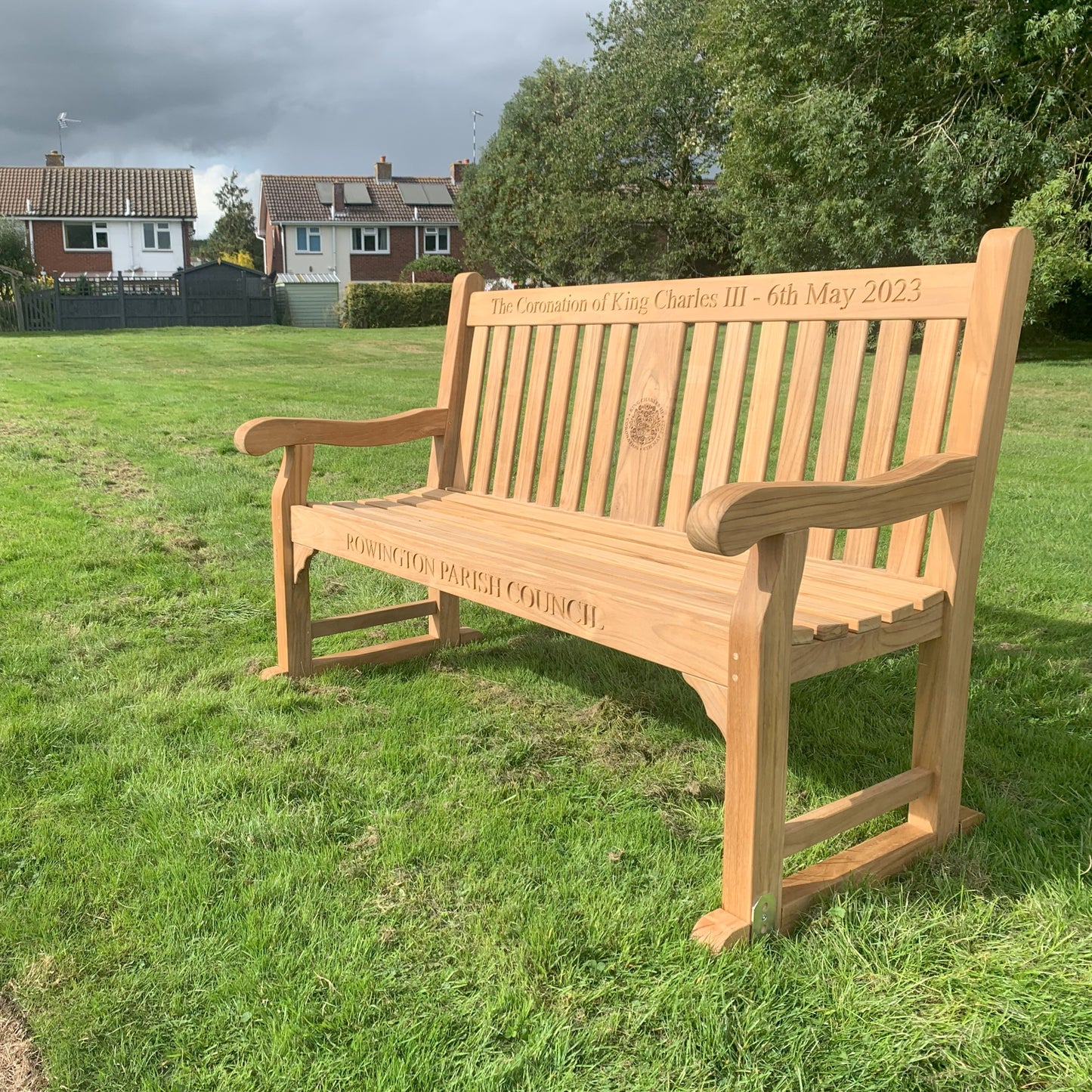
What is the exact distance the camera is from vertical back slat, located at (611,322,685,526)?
9.24 feet

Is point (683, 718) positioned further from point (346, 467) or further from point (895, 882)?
point (346, 467)

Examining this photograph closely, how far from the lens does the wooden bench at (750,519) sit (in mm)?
1849

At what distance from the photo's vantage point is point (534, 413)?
3271 millimetres

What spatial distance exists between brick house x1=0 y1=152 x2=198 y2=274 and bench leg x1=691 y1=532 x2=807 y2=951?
43989 millimetres

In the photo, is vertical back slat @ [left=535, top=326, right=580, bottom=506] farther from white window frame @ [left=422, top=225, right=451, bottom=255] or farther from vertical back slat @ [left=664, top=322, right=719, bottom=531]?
white window frame @ [left=422, top=225, right=451, bottom=255]

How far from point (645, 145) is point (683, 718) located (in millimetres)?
24885

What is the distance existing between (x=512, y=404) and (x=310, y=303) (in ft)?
106

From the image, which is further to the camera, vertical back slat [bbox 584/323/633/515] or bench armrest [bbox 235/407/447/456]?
bench armrest [bbox 235/407/447/456]

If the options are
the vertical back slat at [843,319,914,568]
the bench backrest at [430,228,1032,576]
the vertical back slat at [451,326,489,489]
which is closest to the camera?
the bench backrest at [430,228,1032,576]

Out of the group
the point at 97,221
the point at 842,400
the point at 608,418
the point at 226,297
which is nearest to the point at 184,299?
the point at 226,297

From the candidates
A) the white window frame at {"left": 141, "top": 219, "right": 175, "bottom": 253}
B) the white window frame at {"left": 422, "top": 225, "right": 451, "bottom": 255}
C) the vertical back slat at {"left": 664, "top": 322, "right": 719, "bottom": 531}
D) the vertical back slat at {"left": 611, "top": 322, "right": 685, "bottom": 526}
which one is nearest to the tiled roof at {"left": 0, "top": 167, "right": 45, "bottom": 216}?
the white window frame at {"left": 141, "top": 219, "right": 175, "bottom": 253}

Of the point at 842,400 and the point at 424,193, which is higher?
the point at 424,193

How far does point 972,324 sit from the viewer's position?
2113 millimetres

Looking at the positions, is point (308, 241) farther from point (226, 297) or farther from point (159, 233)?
point (226, 297)
